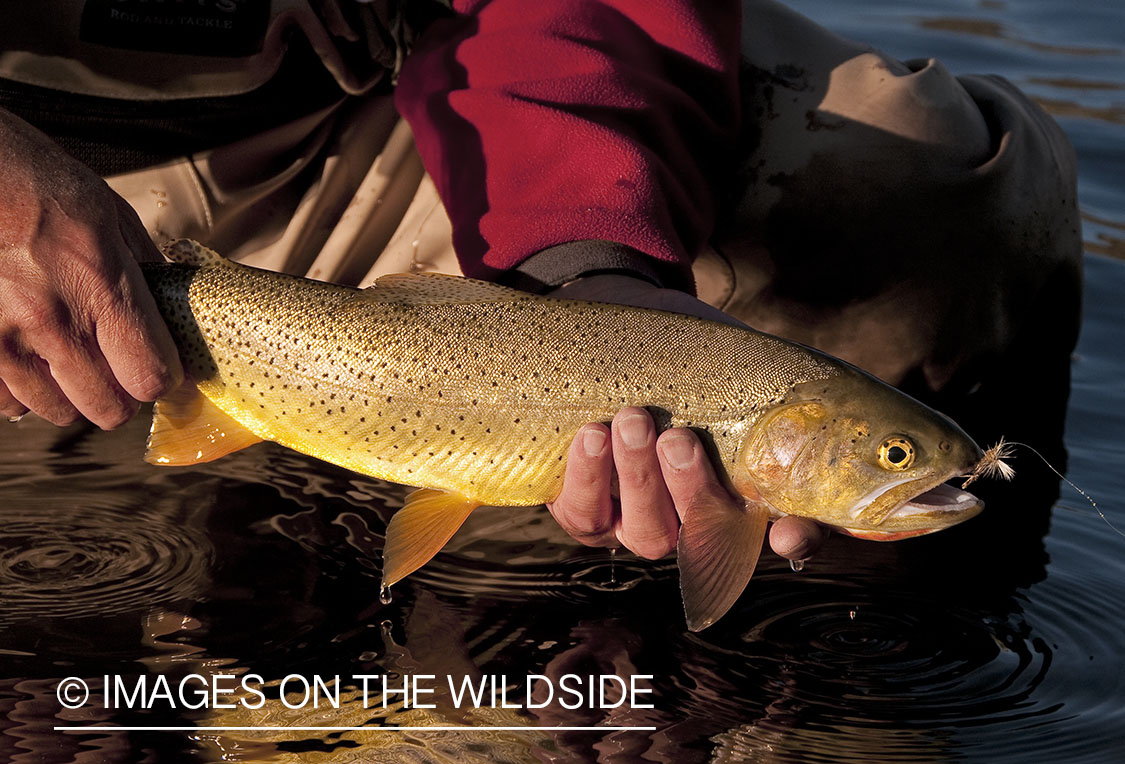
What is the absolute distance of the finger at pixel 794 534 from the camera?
2879 millimetres

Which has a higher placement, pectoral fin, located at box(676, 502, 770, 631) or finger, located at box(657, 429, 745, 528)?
finger, located at box(657, 429, 745, 528)

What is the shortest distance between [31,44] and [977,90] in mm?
3186

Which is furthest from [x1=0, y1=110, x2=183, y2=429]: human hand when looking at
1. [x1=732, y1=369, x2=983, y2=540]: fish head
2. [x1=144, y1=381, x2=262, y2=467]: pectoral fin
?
[x1=732, y1=369, x2=983, y2=540]: fish head

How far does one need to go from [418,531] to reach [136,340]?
0.75m

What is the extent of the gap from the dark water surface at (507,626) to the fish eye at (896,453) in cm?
56

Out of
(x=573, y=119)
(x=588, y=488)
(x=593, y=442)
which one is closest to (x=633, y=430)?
(x=593, y=442)

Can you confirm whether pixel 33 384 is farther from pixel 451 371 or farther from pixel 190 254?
pixel 451 371

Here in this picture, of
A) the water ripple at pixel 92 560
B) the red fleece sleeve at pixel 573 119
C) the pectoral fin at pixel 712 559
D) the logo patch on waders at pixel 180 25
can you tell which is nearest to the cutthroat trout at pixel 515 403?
the pectoral fin at pixel 712 559

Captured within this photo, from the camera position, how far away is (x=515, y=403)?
2.91 meters

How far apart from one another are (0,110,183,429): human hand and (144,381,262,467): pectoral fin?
0.11 metres

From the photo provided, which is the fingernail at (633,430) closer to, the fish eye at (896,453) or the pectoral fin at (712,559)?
the pectoral fin at (712,559)

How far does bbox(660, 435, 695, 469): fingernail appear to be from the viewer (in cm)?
279

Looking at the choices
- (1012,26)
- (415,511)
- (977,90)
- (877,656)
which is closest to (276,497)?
(415,511)

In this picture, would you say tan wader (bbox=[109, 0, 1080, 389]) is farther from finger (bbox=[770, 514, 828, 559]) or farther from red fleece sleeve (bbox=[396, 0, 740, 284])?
finger (bbox=[770, 514, 828, 559])
